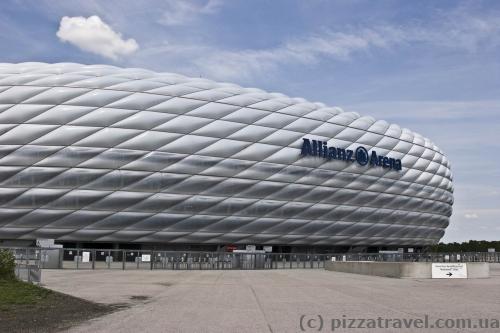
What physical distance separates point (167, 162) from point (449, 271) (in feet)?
90.9

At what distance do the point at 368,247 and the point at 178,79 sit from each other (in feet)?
103

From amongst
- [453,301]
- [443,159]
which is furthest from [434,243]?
[453,301]

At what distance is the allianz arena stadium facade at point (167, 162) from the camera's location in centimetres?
4778

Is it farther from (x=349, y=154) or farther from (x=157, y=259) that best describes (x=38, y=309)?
(x=349, y=154)

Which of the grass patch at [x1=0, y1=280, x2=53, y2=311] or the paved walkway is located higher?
the grass patch at [x1=0, y1=280, x2=53, y2=311]

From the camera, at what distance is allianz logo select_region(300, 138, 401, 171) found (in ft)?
189

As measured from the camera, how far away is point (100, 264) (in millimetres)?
41594

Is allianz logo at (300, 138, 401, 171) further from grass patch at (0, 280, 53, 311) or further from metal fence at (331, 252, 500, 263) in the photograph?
grass patch at (0, 280, 53, 311)

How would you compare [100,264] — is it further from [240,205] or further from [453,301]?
[453,301]

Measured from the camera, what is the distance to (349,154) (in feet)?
202

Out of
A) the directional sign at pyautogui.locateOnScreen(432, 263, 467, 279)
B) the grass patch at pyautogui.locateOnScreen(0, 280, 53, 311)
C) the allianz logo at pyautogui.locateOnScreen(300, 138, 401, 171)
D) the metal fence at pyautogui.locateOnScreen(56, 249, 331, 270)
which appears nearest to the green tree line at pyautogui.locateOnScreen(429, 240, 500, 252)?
the allianz logo at pyautogui.locateOnScreen(300, 138, 401, 171)

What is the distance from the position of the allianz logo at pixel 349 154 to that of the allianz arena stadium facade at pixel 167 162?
0.18 metres

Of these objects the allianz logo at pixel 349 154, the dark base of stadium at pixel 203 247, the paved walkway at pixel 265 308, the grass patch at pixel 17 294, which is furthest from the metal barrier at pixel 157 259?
the paved walkway at pixel 265 308

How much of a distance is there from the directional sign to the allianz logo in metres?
28.6
